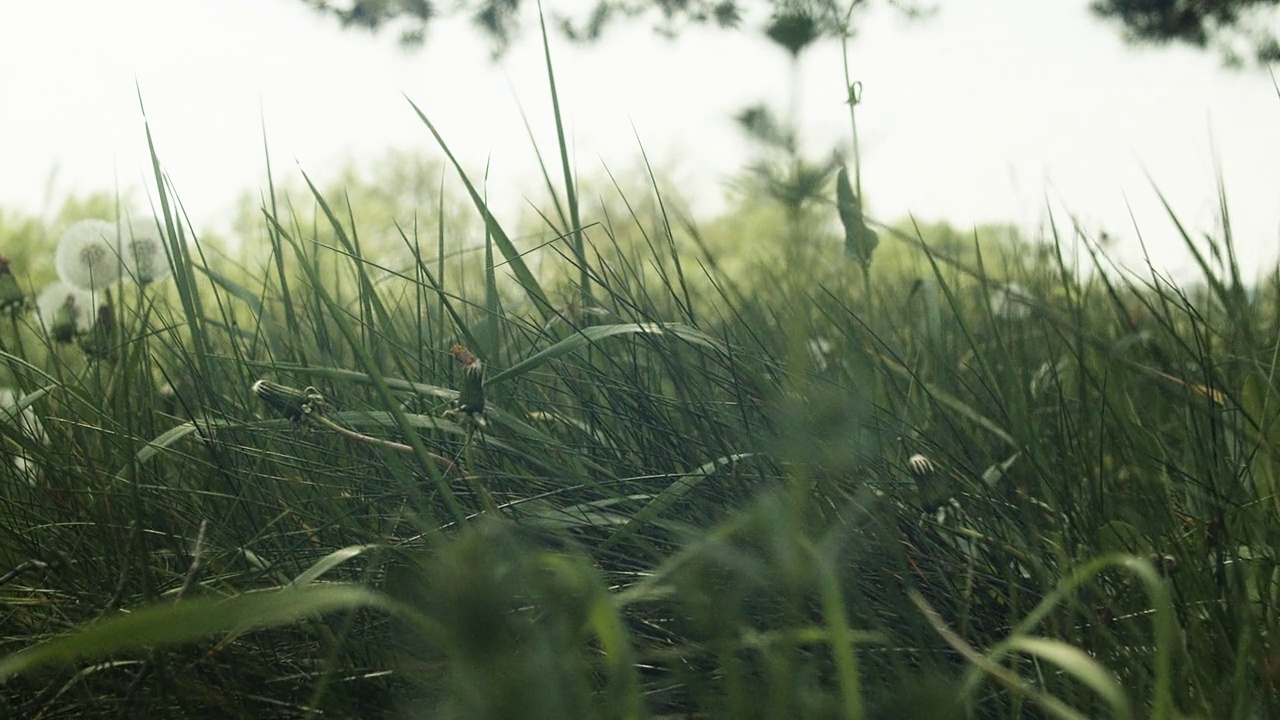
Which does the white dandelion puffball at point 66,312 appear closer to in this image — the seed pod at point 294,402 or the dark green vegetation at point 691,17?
the seed pod at point 294,402

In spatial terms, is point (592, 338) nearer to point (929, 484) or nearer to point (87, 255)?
point (929, 484)

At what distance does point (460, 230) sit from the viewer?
1.66 metres

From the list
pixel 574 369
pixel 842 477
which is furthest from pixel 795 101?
pixel 842 477

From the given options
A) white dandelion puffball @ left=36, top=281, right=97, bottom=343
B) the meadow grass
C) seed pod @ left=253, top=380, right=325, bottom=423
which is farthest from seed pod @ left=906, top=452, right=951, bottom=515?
white dandelion puffball @ left=36, top=281, right=97, bottom=343

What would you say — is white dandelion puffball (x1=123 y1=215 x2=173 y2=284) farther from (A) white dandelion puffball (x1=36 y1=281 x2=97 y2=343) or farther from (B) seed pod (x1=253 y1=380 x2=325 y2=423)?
(B) seed pod (x1=253 y1=380 x2=325 y2=423)

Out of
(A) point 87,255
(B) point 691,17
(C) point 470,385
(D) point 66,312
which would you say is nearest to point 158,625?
(C) point 470,385

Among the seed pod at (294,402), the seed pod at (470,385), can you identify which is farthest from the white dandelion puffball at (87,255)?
the seed pod at (470,385)

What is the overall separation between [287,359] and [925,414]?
2.02 feet

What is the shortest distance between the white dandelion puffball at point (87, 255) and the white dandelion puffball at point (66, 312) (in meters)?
0.02

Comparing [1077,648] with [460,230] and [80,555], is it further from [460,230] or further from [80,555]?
[460,230]

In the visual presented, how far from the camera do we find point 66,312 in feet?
3.94

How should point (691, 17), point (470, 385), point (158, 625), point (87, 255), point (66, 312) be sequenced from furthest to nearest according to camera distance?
point (691, 17) < point (87, 255) < point (66, 312) < point (470, 385) < point (158, 625)

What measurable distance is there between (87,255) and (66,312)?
16 centimetres

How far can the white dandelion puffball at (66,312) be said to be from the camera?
119 centimetres
